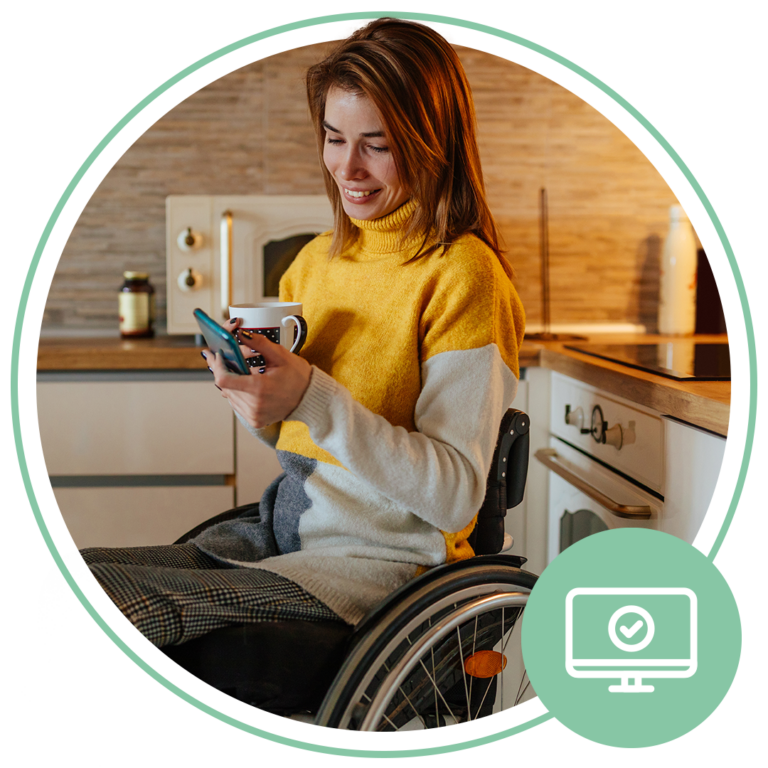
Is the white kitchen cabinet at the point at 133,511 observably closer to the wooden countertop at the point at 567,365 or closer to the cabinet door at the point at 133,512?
the cabinet door at the point at 133,512

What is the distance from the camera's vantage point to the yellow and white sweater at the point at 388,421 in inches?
25.0

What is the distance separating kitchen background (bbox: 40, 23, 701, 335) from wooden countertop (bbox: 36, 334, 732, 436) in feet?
0.45

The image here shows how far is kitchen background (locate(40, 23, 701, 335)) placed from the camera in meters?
1.56

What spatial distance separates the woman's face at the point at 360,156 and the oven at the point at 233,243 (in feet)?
2.27

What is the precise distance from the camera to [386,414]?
701mm

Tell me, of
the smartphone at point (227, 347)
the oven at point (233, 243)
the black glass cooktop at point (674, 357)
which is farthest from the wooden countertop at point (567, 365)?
the smartphone at point (227, 347)

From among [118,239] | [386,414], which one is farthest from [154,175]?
[386,414]

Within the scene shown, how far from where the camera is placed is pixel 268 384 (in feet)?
2.02

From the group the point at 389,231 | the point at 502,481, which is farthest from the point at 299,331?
the point at 502,481

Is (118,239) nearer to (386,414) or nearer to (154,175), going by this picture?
(154,175)

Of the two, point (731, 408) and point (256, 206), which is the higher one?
point (256, 206)

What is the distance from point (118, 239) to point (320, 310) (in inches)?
39.2

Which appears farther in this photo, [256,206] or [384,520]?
[256,206]

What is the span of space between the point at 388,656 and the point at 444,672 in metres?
0.11
